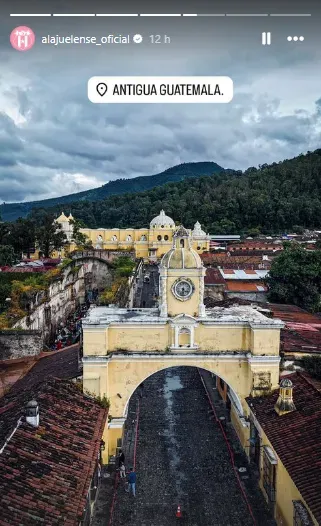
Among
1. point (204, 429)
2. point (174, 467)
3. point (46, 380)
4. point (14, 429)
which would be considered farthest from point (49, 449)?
point (204, 429)

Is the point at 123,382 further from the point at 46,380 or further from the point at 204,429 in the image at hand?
the point at 204,429

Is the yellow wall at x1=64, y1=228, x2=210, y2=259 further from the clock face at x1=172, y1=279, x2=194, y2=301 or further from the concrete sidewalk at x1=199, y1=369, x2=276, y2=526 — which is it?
the clock face at x1=172, y1=279, x2=194, y2=301

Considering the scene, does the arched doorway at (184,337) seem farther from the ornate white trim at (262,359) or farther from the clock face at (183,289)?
the ornate white trim at (262,359)

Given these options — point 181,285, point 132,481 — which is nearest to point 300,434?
point 132,481

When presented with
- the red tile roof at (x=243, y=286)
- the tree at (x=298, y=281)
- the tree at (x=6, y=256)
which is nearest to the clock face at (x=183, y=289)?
the tree at (x=298, y=281)

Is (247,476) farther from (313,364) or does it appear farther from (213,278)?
(213,278)
